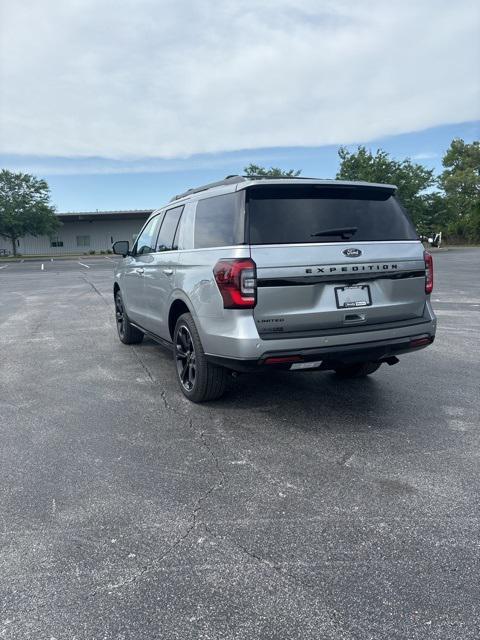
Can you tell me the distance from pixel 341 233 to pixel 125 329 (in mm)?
4414

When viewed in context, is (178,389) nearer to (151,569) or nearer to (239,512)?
(239,512)

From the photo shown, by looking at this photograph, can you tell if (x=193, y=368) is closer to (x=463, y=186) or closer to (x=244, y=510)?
(x=244, y=510)

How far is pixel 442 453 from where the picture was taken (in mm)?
3801

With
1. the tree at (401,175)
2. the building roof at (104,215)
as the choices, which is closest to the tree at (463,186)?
the tree at (401,175)

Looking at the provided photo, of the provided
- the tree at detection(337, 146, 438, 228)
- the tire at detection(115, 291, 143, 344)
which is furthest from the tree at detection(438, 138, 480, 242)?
the tire at detection(115, 291, 143, 344)

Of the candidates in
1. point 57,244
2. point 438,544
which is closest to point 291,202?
point 438,544

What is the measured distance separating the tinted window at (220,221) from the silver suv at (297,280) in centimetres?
1

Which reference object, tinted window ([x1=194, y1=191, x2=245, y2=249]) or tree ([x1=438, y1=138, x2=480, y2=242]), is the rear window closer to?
tinted window ([x1=194, y1=191, x2=245, y2=249])

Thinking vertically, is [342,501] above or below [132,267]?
below

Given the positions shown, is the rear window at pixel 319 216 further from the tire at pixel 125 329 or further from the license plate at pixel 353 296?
the tire at pixel 125 329

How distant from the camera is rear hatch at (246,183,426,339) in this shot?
156 inches

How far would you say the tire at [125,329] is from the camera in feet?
25.1

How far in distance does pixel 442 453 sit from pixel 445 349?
3.76 metres

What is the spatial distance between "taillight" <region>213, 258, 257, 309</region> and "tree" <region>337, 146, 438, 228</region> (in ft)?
138
